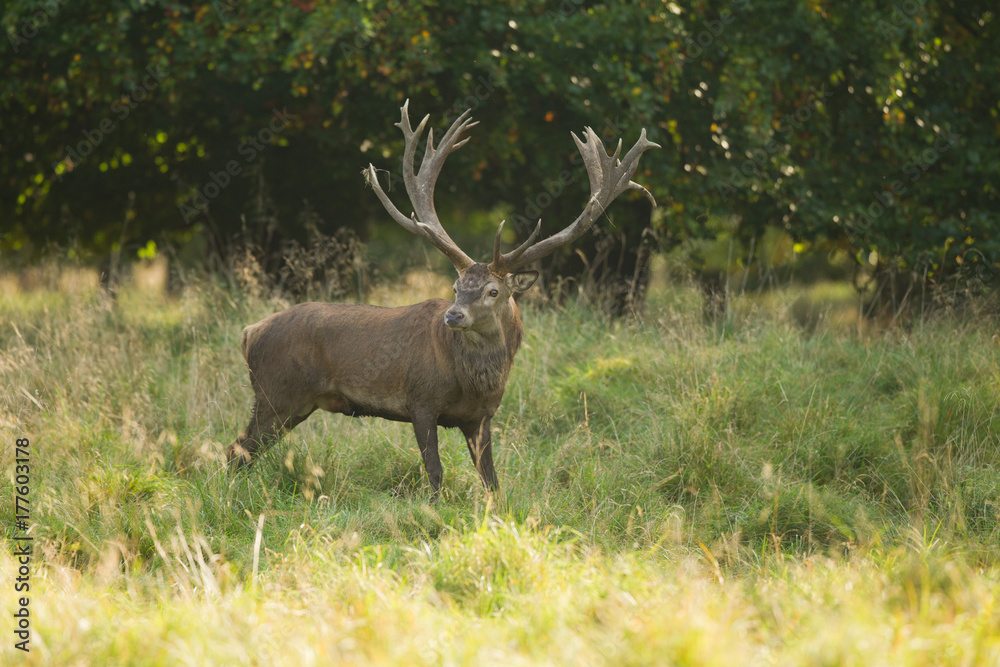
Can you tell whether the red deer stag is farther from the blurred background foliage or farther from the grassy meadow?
the blurred background foliage

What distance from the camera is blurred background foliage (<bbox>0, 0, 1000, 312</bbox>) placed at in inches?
333

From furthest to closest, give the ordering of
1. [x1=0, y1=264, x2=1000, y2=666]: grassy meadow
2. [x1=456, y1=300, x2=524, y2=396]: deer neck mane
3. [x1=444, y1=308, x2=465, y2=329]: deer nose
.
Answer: [x1=456, y1=300, x2=524, y2=396]: deer neck mane
[x1=444, y1=308, x2=465, y2=329]: deer nose
[x1=0, y1=264, x2=1000, y2=666]: grassy meadow

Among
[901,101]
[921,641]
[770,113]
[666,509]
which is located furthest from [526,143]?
A: [921,641]

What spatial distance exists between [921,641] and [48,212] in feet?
34.4

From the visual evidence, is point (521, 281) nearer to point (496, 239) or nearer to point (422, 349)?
point (496, 239)

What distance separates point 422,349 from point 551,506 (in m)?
1.11

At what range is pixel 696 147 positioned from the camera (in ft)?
30.1

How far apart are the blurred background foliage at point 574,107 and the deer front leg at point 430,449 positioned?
3.25m

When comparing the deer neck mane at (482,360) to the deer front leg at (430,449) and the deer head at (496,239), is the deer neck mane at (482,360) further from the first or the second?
the deer front leg at (430,449)

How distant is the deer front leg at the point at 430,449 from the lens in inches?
197

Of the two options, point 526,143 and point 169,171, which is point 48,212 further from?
point 526,143

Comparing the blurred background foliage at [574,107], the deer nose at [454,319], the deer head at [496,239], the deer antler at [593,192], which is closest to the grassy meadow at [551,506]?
the deer nose at [454,319]

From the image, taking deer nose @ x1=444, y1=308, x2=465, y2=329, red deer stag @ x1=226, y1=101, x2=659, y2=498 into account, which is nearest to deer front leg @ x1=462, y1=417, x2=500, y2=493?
red deer stag @ x1=226, y1=101, x2=659, y2=498

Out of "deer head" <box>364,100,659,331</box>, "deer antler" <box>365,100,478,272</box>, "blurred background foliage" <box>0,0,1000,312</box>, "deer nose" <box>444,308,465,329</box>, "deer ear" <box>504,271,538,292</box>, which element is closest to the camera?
"deer nose" <box>444,308,465,329</box>
